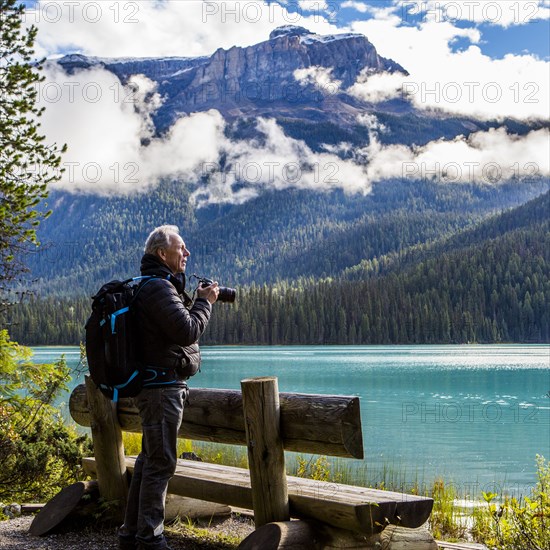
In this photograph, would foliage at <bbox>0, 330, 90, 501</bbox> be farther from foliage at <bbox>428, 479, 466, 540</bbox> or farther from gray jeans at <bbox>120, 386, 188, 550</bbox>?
foliage at <bbox>428, 479, 466, 540</bbox>

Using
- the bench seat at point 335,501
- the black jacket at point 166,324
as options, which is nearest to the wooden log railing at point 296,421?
the bench seat at point 335,501

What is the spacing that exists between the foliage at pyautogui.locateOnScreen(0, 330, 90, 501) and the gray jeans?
3.84 meters

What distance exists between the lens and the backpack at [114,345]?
5.31 metres

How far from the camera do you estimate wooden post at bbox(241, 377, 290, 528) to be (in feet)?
18.0

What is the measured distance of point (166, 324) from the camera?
5.25 m

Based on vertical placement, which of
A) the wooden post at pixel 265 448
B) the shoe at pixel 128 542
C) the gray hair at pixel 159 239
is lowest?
the shoe at pixel 128 542

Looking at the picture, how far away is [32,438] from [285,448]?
16.3 feet

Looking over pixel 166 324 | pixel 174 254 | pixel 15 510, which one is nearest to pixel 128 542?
pixel 166 324

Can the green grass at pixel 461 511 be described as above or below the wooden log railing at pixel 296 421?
below

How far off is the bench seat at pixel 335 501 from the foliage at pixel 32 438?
135 inches

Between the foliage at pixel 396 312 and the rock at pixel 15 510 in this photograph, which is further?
the foliage at pixel 396 312

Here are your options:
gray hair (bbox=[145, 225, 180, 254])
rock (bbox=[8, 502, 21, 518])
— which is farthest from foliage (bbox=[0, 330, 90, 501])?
gray hair (bbox=[145, 225, 180, 254])

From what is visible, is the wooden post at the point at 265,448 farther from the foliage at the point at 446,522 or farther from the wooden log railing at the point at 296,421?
the foliage at the point at 446,522

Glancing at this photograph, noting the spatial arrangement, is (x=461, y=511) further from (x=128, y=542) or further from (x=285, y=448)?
(x=128, y=542)
